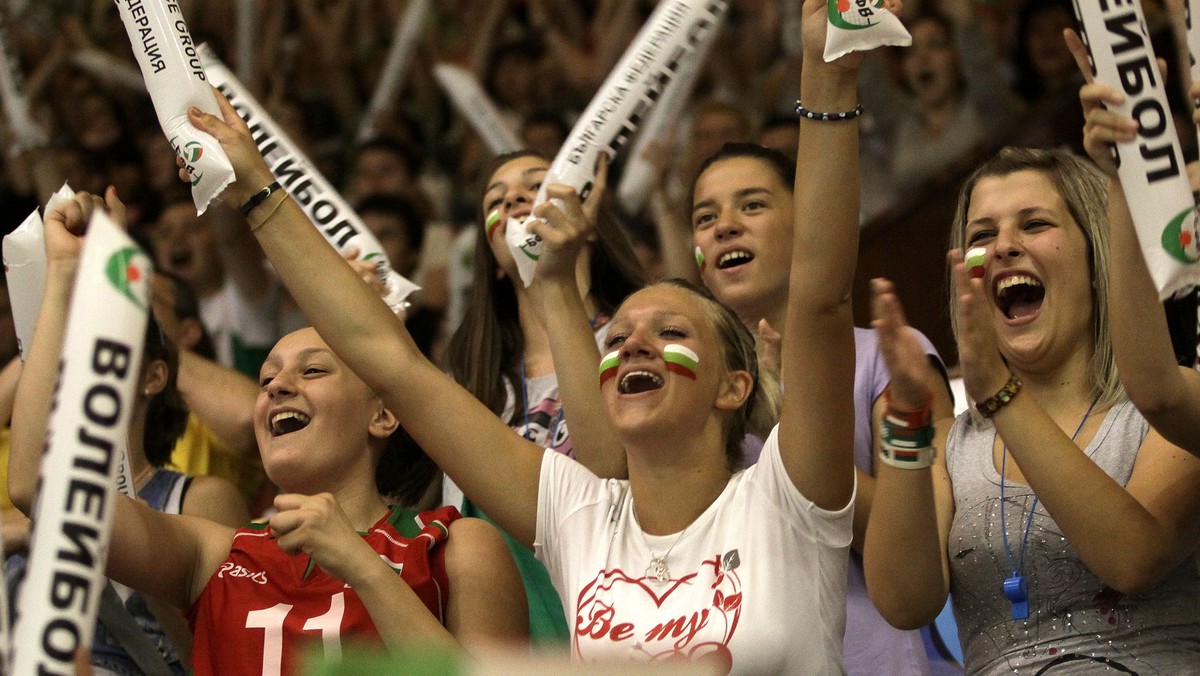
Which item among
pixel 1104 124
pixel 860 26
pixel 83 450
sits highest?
pixel 860 26

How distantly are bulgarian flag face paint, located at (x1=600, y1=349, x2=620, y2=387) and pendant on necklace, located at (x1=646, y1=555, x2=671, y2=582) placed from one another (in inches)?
12.8

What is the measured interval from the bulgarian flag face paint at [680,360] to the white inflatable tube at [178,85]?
0.77m

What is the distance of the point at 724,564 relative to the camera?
2498mm

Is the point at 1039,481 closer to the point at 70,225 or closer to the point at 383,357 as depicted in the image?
the point at 383,357

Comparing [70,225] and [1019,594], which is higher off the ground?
[70,225]

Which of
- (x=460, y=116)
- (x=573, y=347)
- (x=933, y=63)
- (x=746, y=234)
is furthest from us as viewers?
(x=460, y=116)

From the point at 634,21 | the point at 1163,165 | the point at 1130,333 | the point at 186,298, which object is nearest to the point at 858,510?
the point at 1130,333

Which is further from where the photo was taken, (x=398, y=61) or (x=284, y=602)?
(x=398, y=61)

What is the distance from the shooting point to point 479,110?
17.4 ft

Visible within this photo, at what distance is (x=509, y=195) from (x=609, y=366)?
44.7 inches

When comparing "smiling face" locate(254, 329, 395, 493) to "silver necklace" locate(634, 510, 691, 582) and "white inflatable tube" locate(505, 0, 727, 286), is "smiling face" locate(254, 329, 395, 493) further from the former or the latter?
"silver necklace" locate(634, 510, 691, 582)

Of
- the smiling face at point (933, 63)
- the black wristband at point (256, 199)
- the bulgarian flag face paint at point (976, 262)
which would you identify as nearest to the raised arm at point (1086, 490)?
the bulgarian flag face paint at point (976, 262)

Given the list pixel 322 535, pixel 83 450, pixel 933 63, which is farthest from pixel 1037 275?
pixel 933 63

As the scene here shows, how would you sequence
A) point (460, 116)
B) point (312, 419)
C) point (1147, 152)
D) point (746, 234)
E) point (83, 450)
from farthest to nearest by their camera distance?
point (460, 116), point (746, 234), point (312, 419), point (1147, 152), point (83, 450)
